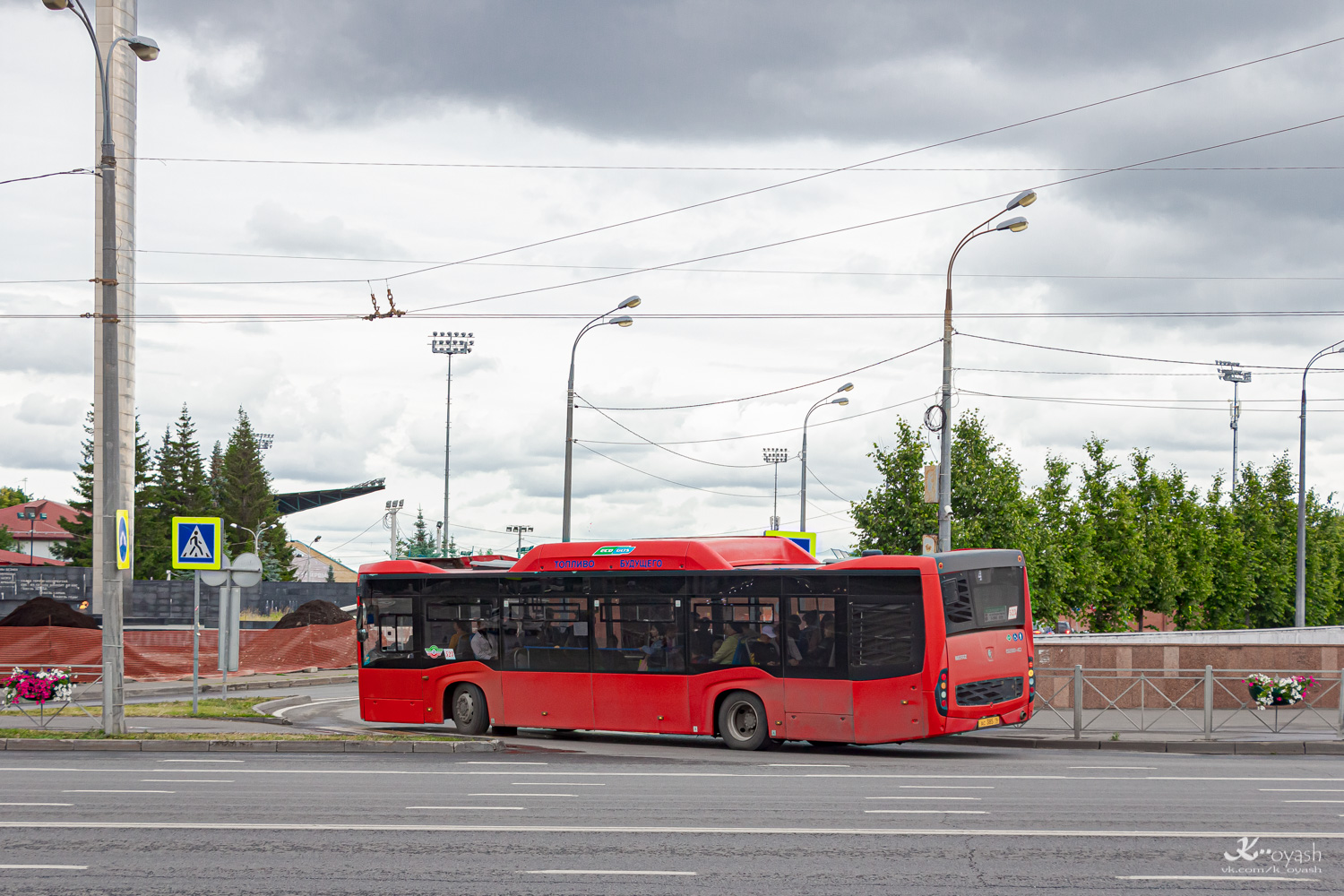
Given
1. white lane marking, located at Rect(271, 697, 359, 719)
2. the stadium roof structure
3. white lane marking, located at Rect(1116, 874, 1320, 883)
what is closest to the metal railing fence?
white lane marking, located at Rect(1116, 874, 1320, 883)

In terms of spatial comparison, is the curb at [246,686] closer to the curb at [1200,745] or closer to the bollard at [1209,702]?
the curb at [1200,745]

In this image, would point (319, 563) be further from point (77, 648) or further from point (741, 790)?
point (741, 790)

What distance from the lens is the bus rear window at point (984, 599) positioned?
17141mm

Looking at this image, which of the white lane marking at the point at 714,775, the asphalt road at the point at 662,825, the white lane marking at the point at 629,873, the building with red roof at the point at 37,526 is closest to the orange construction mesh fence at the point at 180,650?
the white lane marking at the point at 714,775

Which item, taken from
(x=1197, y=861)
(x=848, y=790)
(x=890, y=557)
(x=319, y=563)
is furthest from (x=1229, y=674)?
(x=319, y=563)

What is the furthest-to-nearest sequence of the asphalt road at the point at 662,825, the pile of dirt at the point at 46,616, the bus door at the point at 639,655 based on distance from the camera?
1. the pile of dirt at the point at 46,616
2. the bus door at the point at 639,655
3. the asphalt road at the point at 662,825

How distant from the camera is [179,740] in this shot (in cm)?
1808

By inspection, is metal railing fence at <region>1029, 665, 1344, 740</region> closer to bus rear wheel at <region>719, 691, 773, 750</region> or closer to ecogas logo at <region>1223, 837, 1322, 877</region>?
bus rear wheel at <region>719, 691, 773, 750</region>

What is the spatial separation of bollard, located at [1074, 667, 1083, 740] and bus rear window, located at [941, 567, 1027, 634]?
2.29 m

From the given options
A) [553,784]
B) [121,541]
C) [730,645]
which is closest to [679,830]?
[553,784]

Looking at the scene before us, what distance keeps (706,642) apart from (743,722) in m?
1.24

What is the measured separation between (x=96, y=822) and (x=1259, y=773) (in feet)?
41.3

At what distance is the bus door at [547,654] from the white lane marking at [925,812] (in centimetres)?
834

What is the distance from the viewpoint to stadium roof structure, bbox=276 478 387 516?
11781cm
